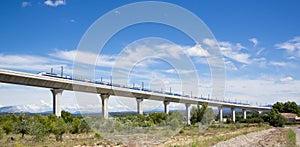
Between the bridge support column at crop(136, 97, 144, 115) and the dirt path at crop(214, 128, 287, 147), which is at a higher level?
the bridge support column at crop(136, 97, 144, 115)

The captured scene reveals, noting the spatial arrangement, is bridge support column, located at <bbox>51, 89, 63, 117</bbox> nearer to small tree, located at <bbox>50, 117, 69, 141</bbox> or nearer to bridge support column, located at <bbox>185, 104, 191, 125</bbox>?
small tree, located at <bbox>50, 117, 69, 141</bbox>

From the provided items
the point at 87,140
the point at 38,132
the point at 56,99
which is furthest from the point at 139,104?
the point at 38,132

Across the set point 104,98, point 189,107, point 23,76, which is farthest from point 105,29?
point 189,107

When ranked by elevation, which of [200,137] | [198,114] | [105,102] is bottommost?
[198,114]

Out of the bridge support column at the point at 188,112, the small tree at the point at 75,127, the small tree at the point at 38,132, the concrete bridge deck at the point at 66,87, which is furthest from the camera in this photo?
the bridge support column at the point at 188,112

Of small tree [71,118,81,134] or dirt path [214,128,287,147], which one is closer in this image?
dirt path [214,128,287,147]

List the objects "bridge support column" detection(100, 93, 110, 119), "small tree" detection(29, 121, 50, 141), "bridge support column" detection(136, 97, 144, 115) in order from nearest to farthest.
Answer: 1. "small tree" detection(29, 121, 50, 141)
2. "bridge support column" detection(100, 93, 110, 119)
3. "bridge support column" detection(136, 97, 144, 115)

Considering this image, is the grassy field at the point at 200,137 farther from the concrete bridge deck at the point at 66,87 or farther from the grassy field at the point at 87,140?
the concrete bridge deck at the point at 66,87

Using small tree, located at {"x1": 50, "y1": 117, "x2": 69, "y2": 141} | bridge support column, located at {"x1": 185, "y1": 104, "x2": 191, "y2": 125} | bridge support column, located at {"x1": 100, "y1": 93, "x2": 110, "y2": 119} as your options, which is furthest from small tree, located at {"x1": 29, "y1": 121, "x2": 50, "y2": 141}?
bridge support column, located at {"x1": 185, "y1": 104, "x2": 191, "y2": 125}

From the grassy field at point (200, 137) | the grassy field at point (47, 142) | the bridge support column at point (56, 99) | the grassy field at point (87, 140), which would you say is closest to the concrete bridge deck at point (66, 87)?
the bridge support column at point (56, 99)

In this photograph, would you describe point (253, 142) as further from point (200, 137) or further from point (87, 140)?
point (87, 140)

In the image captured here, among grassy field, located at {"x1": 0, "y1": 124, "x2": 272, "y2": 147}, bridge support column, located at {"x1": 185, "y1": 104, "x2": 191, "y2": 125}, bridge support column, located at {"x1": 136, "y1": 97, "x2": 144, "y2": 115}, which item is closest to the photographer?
grassy field, located at {"x1": 0, "y1": 124, "x2": 272, "y2": 147}

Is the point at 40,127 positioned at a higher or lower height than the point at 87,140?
higher

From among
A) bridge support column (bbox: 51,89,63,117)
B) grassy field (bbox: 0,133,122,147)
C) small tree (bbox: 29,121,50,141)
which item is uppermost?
bridge support column (bbox: 51,89,63,117)
